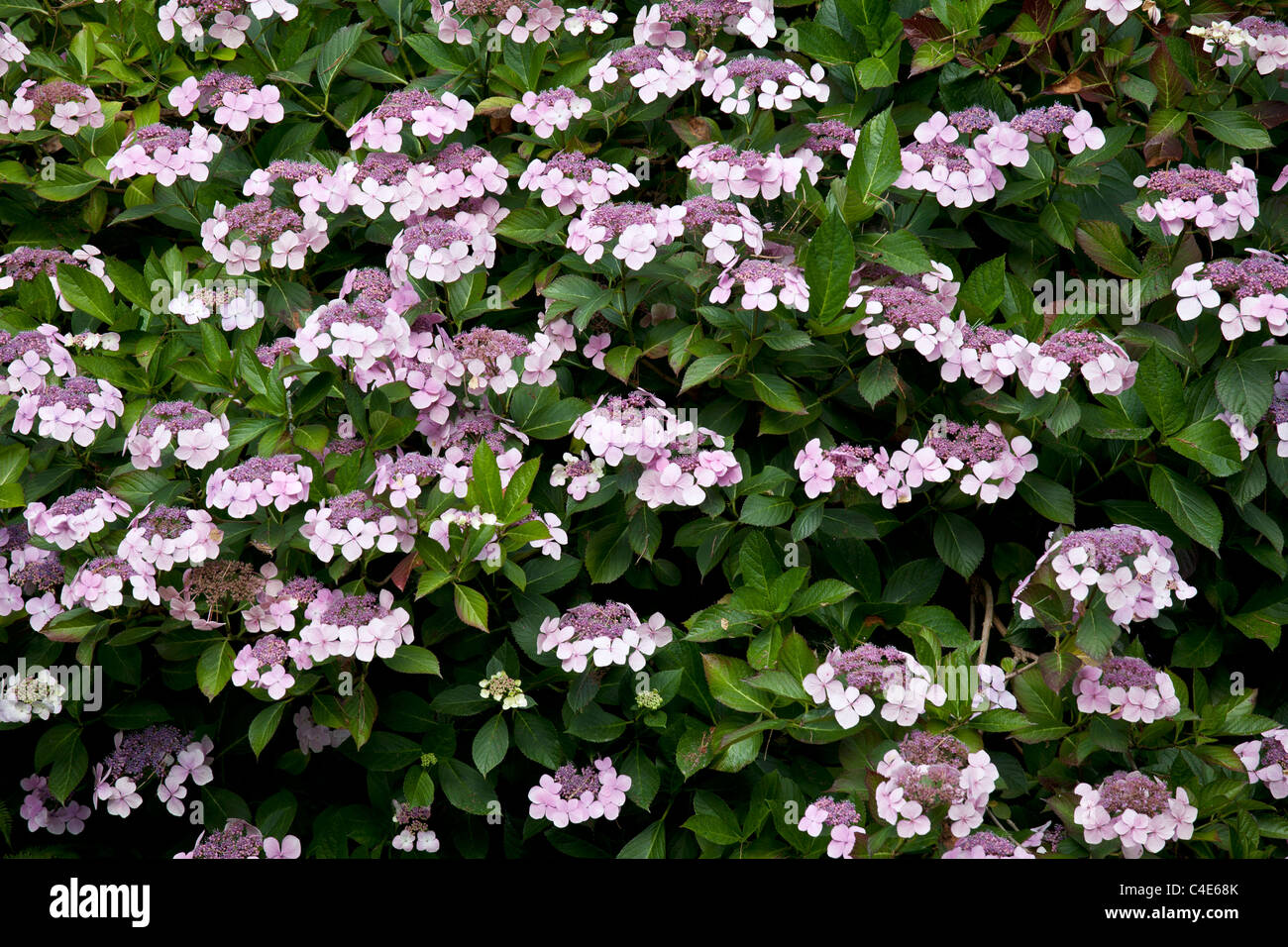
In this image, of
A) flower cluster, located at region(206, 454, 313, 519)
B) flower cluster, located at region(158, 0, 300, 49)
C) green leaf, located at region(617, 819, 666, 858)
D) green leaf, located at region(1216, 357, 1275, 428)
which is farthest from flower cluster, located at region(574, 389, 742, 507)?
flower cluster, located at region(158, 0, 300, 49)

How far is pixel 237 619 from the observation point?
2807mm

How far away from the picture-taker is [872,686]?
230 centimetres

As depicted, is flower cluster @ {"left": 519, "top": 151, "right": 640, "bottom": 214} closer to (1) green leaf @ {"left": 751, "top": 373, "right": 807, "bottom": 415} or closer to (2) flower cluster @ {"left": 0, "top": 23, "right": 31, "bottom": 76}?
(1) green leaf @ {"left": 751, "top": 373, "right": 807, "bottom": 415}

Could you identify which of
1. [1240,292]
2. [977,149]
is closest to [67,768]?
[977,149]

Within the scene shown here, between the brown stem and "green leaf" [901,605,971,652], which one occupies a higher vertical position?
"green leaf" [901,605,971,652]

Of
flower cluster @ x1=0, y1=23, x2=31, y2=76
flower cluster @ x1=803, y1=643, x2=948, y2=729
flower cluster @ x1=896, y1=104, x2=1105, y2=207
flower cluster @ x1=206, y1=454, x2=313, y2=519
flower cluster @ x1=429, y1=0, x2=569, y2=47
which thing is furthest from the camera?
flower cluster @ x1=0, y1=23, x2=31, y2=76

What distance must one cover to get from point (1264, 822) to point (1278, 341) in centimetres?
111

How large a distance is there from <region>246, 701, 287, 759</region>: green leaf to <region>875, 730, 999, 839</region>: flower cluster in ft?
3.91

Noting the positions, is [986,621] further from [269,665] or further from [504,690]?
[269,665]

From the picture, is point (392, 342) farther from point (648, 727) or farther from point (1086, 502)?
point (1086, 502)

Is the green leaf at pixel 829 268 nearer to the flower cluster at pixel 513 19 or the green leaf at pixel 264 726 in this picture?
the flower cluster at pixel 513 19

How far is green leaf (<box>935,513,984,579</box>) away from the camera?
2643 millimetres

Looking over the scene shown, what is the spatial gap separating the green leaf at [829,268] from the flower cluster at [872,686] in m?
0.69

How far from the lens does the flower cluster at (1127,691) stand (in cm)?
240
